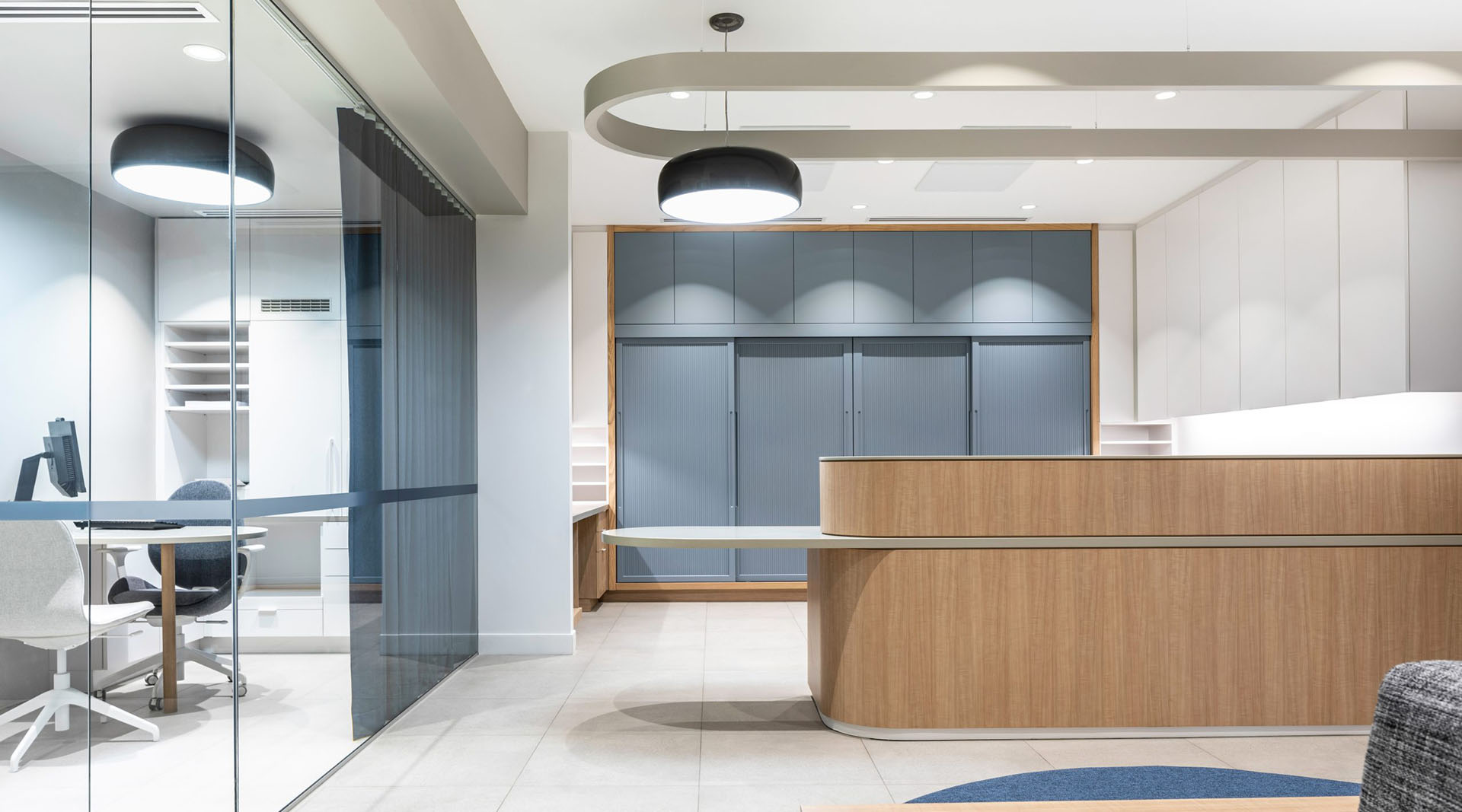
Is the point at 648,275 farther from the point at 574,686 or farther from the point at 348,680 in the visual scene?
the point at 348,680

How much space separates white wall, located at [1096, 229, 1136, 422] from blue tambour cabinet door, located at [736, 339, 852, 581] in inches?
77.6

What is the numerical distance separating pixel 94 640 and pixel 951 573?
273 cm

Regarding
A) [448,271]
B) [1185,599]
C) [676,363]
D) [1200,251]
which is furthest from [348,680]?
[1200,251]

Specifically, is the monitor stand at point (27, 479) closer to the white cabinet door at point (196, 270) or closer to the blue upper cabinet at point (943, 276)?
the white cabinet door at point (196, 270)

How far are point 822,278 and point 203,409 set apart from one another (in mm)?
5022

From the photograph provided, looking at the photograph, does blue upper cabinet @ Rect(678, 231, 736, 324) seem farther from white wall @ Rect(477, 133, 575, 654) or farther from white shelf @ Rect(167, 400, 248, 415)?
white shelf @ Rect(167, 400, 248, 415)

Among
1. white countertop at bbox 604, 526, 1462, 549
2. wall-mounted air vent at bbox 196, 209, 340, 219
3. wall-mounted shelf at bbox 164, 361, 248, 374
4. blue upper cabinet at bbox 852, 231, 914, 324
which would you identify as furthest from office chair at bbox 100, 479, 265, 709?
blue upper cabinet at bbox 852, 231, 914, 324

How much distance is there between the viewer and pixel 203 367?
2.44 m

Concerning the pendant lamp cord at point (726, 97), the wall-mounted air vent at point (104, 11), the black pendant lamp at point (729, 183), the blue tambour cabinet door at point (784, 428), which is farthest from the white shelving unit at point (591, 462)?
the wall-mounted air vent at point (104, 11)

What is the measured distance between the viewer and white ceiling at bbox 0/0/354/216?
6.08 ft

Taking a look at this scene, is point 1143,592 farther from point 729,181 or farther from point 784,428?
point 784,428

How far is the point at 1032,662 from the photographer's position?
354 centimetres

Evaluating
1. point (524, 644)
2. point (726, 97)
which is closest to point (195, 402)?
point (726, 97)

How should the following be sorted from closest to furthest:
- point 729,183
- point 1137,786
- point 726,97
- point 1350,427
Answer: point 1137,786
point 729,183
point 726,97
point 1350,427
